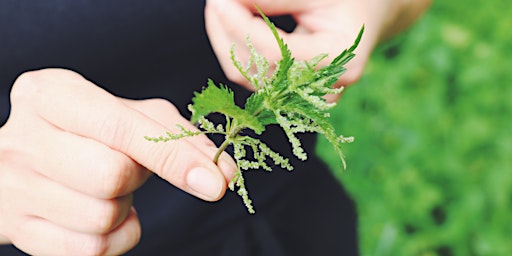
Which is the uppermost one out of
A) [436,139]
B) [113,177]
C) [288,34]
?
[288,34]

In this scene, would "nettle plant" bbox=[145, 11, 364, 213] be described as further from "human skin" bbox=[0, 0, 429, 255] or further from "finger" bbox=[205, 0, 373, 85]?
"finger" bbox=[205, 0, 373, 85]

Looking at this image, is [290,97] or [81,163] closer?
[290,97]

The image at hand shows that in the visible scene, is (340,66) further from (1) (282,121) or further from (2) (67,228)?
(2) (67,228)

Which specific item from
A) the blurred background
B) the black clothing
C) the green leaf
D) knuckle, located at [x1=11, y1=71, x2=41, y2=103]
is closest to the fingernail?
the green leaf

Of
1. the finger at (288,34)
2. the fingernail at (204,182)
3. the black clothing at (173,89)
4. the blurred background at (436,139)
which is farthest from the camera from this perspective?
the blurred background at (436,139)

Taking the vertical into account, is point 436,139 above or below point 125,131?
Answer: below

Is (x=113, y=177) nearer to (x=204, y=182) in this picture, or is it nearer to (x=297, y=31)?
(x=204, y=182)

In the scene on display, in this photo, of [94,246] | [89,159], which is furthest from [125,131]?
[94,246]

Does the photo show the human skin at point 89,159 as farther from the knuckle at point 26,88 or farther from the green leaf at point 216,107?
the green leaf at point 216,107

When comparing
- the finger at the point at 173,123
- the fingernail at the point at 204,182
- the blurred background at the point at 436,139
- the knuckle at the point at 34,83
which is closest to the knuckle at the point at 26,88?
the knuckle at the point at 34,83
